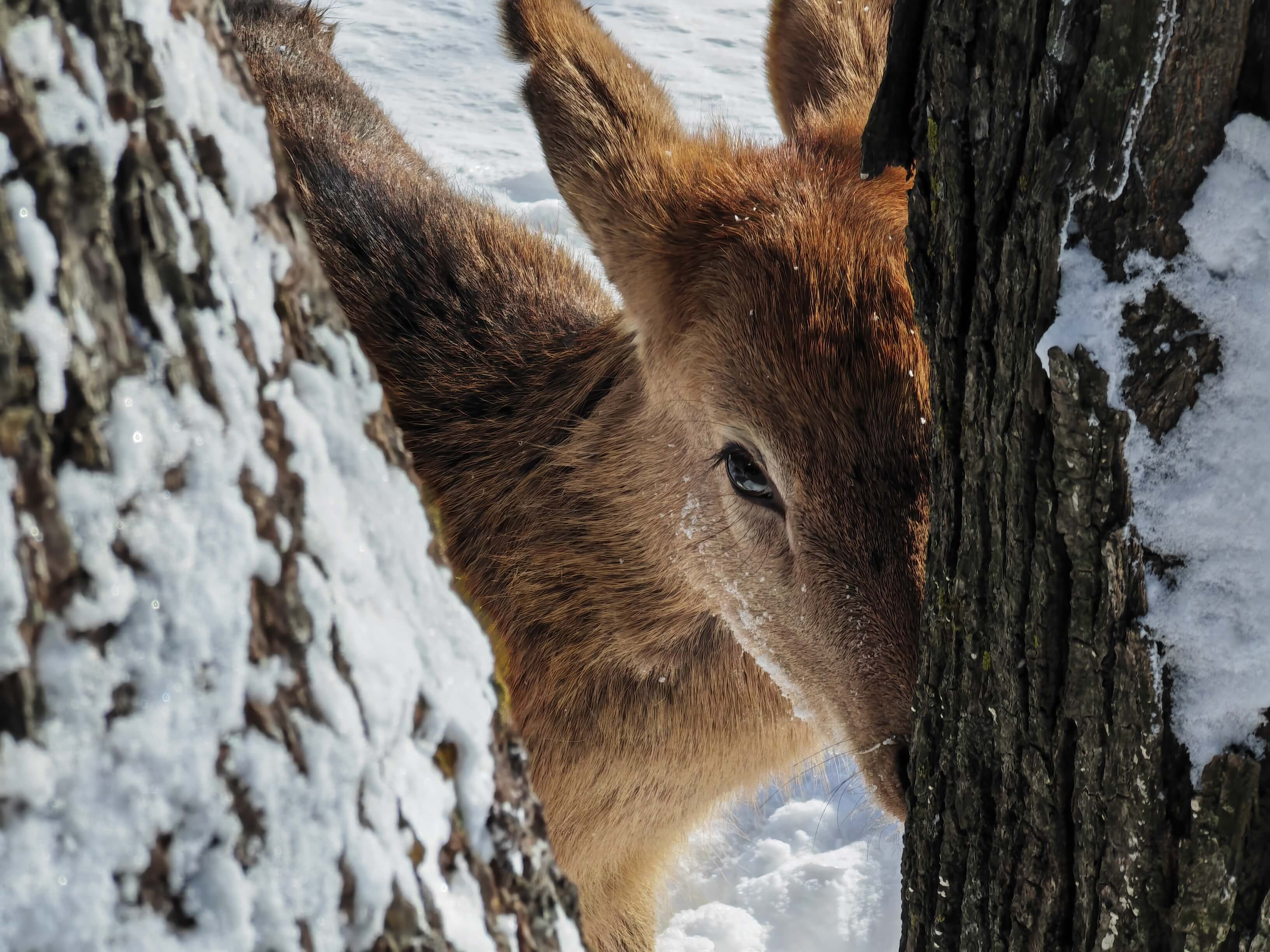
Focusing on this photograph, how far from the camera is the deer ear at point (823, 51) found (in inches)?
125

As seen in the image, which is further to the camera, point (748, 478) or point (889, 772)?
point (748, 478)

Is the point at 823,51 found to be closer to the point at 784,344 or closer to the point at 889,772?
the point at 784,344

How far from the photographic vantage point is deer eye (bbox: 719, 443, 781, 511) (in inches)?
96.7

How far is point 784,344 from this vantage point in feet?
7.72

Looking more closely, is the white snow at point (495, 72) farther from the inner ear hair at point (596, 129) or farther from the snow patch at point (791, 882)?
the snow patch at point (791, 882)

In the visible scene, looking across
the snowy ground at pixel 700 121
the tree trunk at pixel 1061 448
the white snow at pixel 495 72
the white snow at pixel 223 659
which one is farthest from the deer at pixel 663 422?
the white snow at pixel 495 72

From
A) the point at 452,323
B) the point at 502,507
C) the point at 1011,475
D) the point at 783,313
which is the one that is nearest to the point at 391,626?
the point at 1011,475

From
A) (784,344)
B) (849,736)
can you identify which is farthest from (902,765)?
(784,344)

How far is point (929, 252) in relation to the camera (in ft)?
5.24

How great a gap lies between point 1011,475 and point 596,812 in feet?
6.41

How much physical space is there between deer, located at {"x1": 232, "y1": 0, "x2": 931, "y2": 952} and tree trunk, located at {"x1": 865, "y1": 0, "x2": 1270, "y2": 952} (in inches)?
18.7

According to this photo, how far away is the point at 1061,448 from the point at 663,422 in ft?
4.78

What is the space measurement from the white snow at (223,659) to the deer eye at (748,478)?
4.53ft

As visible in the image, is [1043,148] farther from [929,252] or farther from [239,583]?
[239,583]
